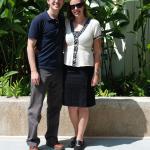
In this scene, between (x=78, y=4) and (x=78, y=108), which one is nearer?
(x=78, y=4)

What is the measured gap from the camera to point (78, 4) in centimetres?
493

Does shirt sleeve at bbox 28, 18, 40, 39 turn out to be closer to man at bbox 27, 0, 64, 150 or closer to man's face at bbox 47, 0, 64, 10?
man at bbox 27, 0, 64, 150

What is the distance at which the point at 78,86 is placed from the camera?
517 centimetres

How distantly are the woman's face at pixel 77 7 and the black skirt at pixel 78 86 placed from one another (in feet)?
1.96

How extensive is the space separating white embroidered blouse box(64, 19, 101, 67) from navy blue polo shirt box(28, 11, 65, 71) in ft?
0.28

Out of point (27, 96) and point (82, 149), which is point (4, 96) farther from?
point (82, 149)

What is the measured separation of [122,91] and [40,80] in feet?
6.12

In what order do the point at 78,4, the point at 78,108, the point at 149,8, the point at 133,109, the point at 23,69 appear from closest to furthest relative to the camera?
the point at 78,4 → the point at 78,108 → the point at 133,109 → the point at 149,8 → the point at 23,69

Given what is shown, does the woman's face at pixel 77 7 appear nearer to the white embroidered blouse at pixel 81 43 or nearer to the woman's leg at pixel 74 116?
the white embroidered blouse at pixel 81 43

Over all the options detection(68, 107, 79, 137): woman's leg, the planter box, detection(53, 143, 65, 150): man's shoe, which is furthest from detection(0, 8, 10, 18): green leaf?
detection(53, 143, 65, 150): man's shoe

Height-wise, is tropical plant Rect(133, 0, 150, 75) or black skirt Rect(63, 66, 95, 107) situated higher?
tropical plant Rect(133, 0, 150, 75)

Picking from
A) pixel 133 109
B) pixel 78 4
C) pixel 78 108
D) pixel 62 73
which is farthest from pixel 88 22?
pixel 133 109

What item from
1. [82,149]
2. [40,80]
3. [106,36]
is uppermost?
[106,36]

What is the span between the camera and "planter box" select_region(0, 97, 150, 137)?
5734mm
